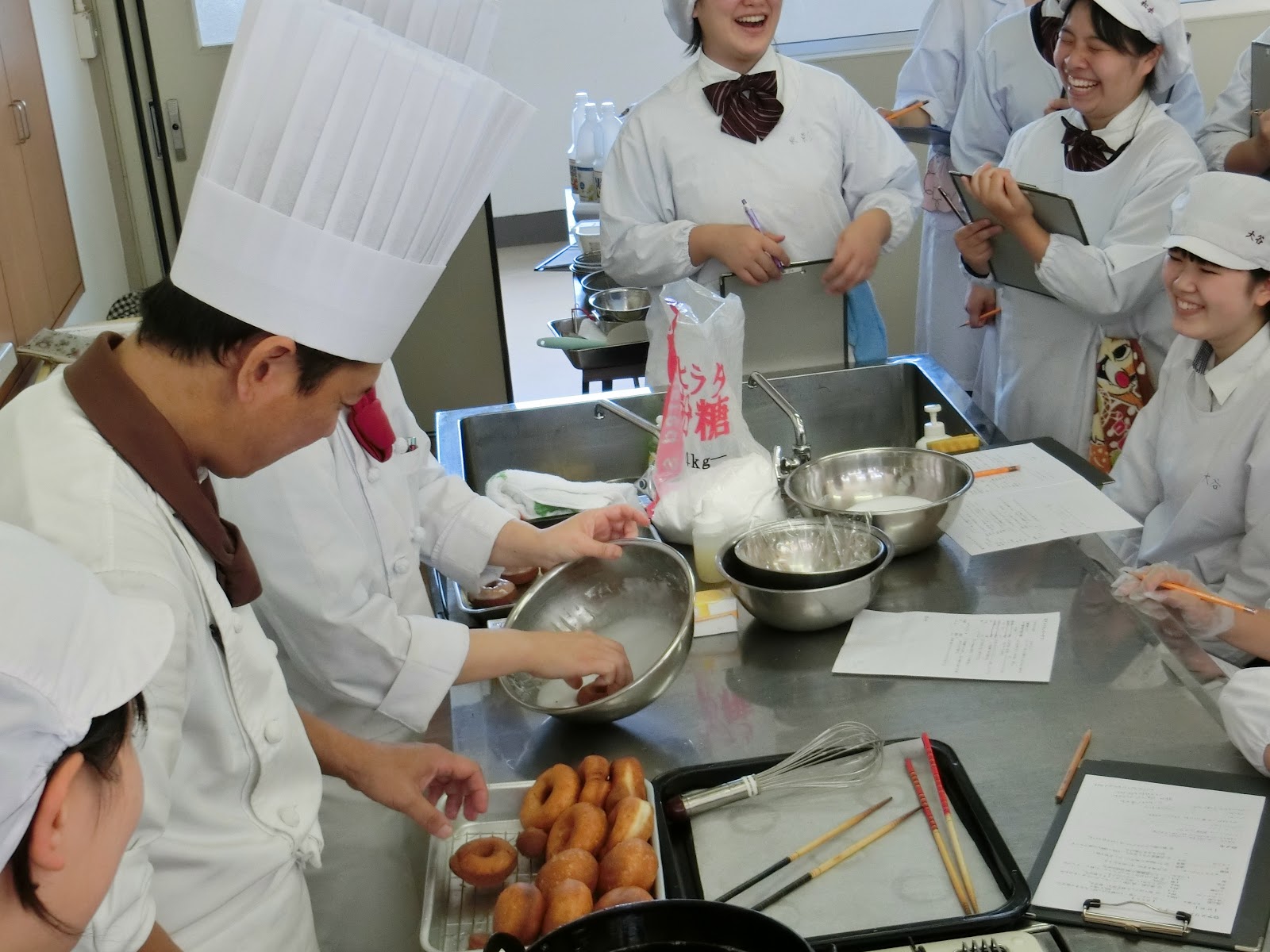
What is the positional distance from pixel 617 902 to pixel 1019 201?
6.01ft

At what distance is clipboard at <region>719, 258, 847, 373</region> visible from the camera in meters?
2.27

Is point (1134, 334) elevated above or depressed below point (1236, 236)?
below

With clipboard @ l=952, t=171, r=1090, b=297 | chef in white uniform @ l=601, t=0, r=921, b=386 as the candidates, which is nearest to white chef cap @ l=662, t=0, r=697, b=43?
chef in white uniform @ l=601, t=0, r=921, b=386

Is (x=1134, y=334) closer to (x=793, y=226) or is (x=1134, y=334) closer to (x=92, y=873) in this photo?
(x=793, y=226)

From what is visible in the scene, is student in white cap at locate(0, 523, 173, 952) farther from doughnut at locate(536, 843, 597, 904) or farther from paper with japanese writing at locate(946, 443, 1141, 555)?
paper with japanese writing at locate(946, 443, 1141, 555)

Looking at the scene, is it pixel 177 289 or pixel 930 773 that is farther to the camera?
pixel 930 773

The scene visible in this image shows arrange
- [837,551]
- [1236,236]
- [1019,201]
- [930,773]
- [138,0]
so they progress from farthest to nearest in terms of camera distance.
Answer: [138,0]
[1019,201]
[1236,236]
[837,551]
[930,773]

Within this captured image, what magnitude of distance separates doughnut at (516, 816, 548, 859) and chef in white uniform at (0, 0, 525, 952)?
0.68 feet

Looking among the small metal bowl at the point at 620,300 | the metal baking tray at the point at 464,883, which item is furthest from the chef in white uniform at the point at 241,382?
the small metal bowl at the point at 620,300

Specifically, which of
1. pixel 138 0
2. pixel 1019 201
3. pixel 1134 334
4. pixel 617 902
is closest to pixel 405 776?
pixel 617 902

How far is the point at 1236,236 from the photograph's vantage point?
2.00 metres

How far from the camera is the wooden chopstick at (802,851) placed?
1.11 meters

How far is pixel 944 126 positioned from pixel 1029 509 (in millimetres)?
2276

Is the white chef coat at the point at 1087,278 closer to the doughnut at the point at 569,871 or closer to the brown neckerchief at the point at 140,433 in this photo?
the doughnut at the point at 569,871
